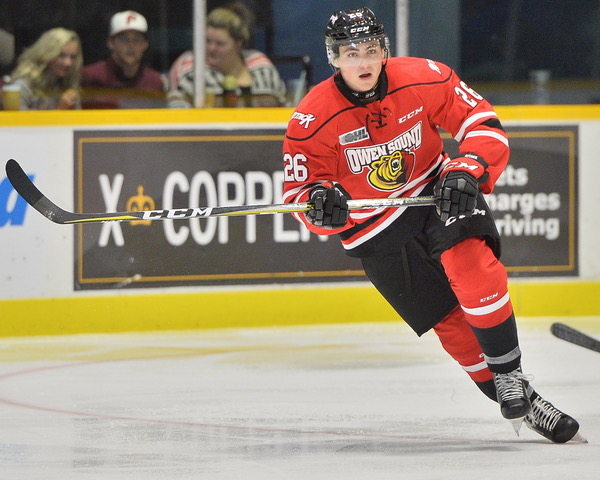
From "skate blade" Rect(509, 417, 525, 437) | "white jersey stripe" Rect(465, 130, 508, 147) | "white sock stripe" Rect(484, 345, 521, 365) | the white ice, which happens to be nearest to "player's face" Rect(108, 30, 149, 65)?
the white ice

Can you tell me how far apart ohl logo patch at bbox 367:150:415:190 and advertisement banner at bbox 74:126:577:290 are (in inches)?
85.3

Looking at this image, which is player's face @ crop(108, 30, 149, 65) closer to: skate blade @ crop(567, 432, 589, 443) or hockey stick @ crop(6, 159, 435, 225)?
hockey stick @ crop(6, 159, 435, 225)

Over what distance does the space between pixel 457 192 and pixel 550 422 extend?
660 millimetres

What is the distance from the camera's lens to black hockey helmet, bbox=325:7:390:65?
332cm

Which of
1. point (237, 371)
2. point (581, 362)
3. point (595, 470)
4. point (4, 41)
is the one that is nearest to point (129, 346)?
point (237, 371)

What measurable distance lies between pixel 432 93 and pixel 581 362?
1.73 meters

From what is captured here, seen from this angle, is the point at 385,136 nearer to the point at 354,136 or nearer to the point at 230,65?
the point at 354,136

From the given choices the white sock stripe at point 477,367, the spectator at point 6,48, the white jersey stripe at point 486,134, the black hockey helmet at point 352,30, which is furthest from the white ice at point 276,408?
the spectator at point 6,48

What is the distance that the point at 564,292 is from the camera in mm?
5910

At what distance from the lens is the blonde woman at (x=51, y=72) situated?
5.46m

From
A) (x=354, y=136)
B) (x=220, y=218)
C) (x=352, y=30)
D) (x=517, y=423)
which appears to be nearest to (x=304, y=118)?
(x=354, y=136)

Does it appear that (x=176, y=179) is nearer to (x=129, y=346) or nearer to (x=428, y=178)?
(x=129, y=346)

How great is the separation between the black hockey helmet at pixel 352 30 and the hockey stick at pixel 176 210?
1.38ft

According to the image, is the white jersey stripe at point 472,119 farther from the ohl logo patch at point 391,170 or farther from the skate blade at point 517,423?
the skate blade at point 517,423
